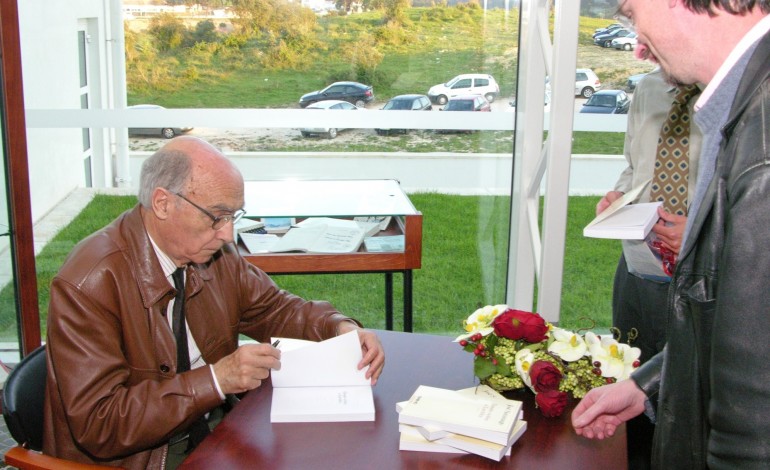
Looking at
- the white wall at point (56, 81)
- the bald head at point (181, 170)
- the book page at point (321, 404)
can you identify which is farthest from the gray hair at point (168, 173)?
the white wall at point (56, 81)

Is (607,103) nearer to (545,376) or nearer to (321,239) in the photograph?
(321,239)

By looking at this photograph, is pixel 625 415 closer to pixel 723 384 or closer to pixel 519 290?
pixel 723 384

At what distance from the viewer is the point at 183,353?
2.20 meters

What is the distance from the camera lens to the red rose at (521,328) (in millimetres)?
1941

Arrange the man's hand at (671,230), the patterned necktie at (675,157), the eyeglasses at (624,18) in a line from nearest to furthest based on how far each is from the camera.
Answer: the eyeglasses at (624,18) < the man's hand at (671,230) < the patterned necktie at (675,157)

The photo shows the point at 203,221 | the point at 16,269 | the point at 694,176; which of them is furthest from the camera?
the point at 16,269

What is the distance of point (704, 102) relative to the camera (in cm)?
119

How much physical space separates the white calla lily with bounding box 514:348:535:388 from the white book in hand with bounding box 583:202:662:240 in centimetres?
32

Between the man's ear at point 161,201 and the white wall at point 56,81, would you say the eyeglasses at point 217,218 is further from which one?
the white wall at point 56,81

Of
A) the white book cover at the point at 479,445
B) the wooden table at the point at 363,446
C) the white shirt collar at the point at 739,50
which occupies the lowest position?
the wooden table at the point at 363,446

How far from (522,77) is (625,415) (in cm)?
259

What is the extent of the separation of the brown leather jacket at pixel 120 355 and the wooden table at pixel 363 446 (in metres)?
0.15

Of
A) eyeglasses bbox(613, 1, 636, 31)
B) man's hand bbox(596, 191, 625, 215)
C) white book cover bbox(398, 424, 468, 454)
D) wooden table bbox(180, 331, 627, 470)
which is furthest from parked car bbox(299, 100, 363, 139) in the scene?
eyeglasses bbox(613, 1, 636, 31)

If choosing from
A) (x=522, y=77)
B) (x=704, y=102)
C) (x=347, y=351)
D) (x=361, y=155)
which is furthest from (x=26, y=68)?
(x=704, y=102)
